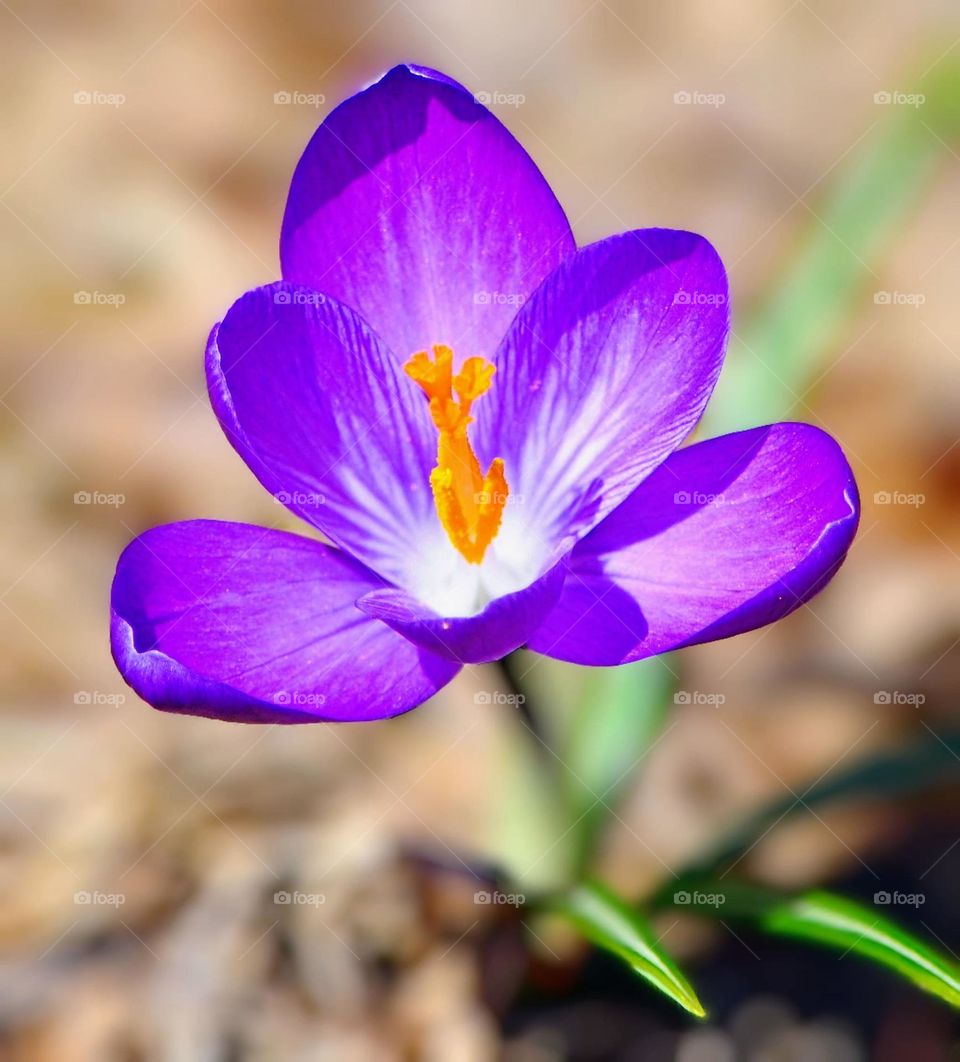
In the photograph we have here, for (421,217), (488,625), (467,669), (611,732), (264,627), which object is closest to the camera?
(488,625)

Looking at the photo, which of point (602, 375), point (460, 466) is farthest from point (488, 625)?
point (602, 375)

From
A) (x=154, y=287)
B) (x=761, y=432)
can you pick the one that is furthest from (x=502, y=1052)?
(x=154, y=287)

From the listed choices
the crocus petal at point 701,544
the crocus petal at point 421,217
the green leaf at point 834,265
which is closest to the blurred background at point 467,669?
the green leaf at point 834,265

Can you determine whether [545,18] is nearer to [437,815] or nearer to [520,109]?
[520,109]

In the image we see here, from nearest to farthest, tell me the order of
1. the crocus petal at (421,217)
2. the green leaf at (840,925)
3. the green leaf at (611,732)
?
the green leaf at (840,925) < the crocus petal at (421,217) < the green leaf at (611,732)

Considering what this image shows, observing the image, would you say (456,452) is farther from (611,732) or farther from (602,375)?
(611,732)

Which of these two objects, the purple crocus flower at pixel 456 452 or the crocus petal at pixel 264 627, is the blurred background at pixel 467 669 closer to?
the purple crocus flower at pixel 456 452

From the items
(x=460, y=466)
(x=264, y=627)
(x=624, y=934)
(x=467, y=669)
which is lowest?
(x=467, y=669)
